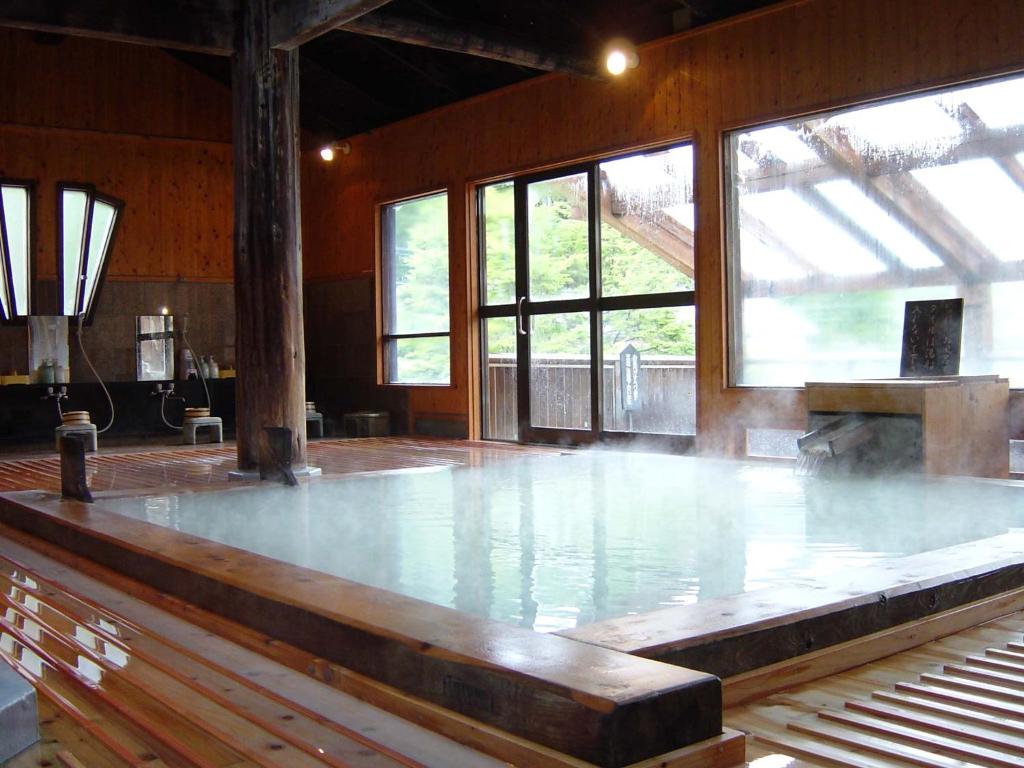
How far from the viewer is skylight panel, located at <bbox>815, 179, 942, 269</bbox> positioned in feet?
18.3

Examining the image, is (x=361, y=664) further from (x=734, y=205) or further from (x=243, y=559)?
(x=734, y=205)

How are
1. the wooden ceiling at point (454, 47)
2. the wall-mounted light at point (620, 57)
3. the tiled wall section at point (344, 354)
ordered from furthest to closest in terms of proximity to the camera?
the tiled wall section at point (344, 354) → the wall-mounted light at point (620, 57) → the wooden ceiling at point (454, 47)

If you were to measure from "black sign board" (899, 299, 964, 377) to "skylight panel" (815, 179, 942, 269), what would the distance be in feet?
0.95

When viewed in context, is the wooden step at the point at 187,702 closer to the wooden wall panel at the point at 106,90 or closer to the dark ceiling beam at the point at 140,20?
the dark ceiling beam at the point at 140,20

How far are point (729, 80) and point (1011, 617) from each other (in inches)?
180

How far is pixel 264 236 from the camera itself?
5449mm

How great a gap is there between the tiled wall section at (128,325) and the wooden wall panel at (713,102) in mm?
2160

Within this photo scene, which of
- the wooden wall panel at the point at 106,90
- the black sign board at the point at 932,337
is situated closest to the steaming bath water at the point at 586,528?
the black sign board at the point at 932,337

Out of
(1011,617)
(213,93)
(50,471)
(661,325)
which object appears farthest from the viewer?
(213,93)

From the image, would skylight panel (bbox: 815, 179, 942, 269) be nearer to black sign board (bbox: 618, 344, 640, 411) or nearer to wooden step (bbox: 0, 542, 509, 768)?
black sign board (bbox: 618, 344, 640, 411)

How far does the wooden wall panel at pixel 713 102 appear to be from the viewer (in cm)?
540

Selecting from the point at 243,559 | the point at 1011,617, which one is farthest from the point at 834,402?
the point at 243,559

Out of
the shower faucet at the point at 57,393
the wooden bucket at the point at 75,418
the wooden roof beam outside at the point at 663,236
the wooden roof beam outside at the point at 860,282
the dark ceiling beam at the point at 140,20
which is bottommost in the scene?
the wooden bucket at the point at 75,418

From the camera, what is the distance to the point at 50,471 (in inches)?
245
